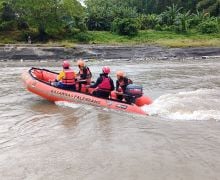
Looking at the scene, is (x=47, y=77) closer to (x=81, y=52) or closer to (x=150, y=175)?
(x=150, y=175)

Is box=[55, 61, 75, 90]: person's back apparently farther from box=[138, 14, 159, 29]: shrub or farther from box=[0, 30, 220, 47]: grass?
box=[138, 14, 159, 29]: shrub

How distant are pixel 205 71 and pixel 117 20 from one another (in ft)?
70.9

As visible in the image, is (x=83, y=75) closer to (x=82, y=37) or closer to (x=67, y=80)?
(x=67, y=80)

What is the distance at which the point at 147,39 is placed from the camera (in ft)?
139

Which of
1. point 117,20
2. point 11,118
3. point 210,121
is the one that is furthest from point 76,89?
point 117,20

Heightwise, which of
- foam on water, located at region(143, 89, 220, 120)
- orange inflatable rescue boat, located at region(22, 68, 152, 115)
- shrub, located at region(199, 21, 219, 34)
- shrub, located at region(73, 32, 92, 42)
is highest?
shrub, located at region(199, 21, 219, 34)

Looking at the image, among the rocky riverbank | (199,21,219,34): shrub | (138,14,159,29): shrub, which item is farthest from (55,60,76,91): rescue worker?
(138,14,159,29): shrub

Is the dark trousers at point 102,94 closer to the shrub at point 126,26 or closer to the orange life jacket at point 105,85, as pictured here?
the orange life jacket at point 105,85

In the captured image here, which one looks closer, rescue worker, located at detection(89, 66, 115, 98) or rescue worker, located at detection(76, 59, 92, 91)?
rescue worker, located at detection(89, 66, 115, 98)

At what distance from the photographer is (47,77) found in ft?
51.6

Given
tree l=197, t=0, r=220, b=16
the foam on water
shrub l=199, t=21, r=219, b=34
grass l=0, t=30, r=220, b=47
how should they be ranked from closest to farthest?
the foam on water → grass l=0, t=30, r=220, b=47 → shrub l=199, t=21, r=219, b=34 → tree l=197, t=0, r=220, b=16

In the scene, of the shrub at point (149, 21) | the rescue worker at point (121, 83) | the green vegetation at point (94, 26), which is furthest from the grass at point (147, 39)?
the rescue worker at point (121, 83)

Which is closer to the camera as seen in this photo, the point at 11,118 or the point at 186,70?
the point at 11,118

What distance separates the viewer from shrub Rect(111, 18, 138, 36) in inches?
1699
